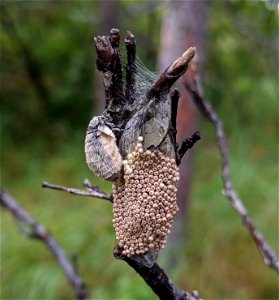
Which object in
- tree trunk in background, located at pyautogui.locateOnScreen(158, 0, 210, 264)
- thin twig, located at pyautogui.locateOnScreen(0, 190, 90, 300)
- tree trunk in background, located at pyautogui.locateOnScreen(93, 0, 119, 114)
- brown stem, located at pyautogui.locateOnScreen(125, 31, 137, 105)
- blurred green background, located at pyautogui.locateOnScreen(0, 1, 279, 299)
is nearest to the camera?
brown stem, located at pyautogui.locateOnScreen(125, 31, 137, 105)

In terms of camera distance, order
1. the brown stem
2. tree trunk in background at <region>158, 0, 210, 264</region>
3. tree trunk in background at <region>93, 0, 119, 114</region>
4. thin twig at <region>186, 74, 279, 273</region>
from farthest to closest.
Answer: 1. tree trunk in background at <region>93, 0, 119, 114</region>
2. tree trunk in background at <region>158, 0, 210, 264</region>
3. thin twig at <region>186, 74, 279, 273</region>
4. the brown stem

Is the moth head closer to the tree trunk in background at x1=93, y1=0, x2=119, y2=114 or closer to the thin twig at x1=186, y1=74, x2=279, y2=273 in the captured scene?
the thin twig at x1=186, y1=74, x2=279, y2=273

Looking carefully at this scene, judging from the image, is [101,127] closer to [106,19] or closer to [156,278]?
[156,278]

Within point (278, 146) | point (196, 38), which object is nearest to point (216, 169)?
point (278, 146)

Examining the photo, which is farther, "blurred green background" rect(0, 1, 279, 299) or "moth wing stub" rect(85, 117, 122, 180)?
"blurred green background" rect(0, 1, 279, 299)

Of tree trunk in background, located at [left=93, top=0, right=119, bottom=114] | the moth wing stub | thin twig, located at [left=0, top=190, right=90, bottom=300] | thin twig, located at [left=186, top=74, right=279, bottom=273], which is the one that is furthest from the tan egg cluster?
tree trunk in background, located at [left=93, top=0, right=119, bottom=114]

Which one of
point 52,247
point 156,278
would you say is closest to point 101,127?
point 156,278
